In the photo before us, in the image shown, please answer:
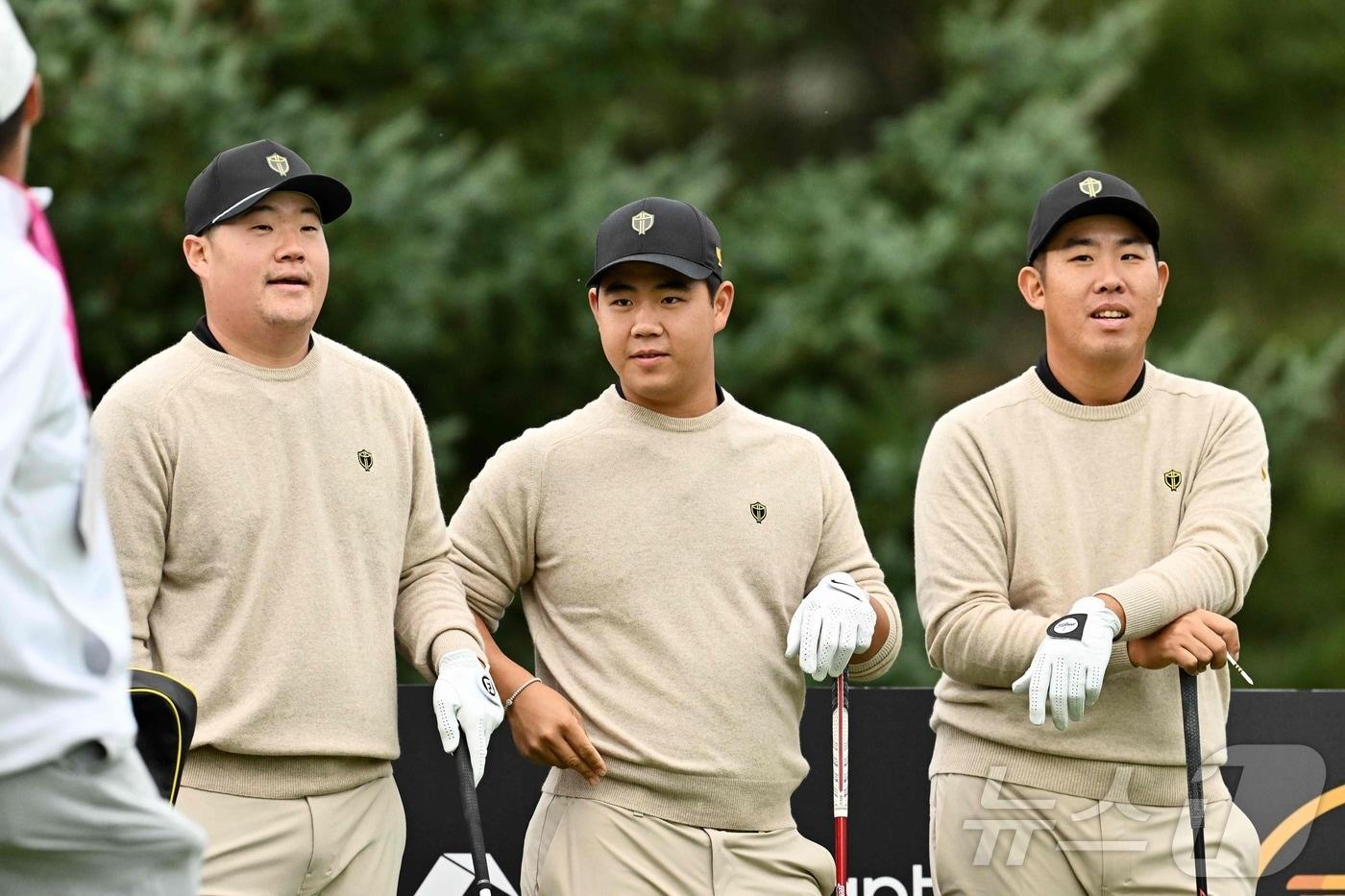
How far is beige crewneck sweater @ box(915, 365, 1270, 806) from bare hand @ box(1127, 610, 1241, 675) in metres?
0.03

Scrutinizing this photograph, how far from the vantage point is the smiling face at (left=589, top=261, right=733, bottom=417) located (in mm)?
4648

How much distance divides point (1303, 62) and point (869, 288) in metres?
5.73

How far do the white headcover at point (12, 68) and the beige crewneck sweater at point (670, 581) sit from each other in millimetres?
1804

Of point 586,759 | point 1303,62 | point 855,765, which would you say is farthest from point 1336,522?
point 586,759

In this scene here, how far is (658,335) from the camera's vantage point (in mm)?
4664

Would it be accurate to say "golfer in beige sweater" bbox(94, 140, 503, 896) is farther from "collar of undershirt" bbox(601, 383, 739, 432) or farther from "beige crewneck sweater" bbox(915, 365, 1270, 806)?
"beige crewneck sweater" bbox(915, 365, 1270, 806)

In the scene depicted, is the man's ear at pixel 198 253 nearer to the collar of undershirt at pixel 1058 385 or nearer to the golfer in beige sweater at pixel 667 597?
the golfer in beige sweater at pixel 667 597

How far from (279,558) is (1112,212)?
199 cm

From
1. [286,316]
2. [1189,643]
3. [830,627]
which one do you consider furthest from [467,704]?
[1189,643]

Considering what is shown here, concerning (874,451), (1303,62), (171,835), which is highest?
(1303,62)

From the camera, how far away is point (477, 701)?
435 centimetres

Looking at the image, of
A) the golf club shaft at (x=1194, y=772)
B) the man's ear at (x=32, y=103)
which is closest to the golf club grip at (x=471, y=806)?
the golf club shaft at (x=1194, y=772)

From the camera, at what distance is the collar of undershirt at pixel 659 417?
15.4 ft

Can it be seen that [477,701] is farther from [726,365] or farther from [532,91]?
[532,91]
